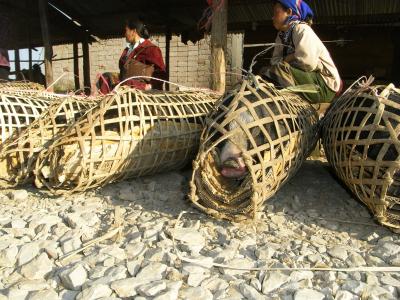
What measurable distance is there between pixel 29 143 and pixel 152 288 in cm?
138

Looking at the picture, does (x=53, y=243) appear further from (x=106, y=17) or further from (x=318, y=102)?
(x=106, y=17)

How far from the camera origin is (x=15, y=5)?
7641mm

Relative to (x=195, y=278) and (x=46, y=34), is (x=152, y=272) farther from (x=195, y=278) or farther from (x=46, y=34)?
(x=46, y=34)

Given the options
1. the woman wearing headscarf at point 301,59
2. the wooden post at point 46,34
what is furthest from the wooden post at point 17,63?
the woman wearing headscarf at point 301,59

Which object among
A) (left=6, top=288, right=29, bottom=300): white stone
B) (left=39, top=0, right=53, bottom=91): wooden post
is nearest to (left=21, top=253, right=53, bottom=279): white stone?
(left=6, top=288, right=29, bottom=300): white stone

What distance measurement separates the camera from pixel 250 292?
4.41 ft

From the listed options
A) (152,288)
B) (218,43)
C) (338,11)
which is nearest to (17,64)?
(218,43)

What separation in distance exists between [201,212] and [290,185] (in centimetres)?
75

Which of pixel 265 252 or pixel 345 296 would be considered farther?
pixel 265 252

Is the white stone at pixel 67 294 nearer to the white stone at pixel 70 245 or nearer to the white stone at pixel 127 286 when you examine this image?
the white stone at pixel 127 286

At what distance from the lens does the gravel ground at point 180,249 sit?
4.48ft

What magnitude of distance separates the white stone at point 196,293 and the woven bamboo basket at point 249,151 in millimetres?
482

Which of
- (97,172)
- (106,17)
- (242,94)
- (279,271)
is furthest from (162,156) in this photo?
(106,17)

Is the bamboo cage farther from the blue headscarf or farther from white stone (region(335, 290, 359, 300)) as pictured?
white stone (region(335, 290, 359, 300))
